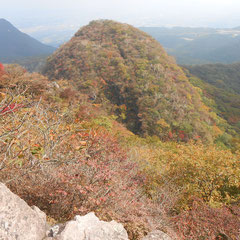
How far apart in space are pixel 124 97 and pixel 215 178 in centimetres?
2725

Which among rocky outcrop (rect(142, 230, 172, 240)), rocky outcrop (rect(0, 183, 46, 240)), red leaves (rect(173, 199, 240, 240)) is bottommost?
red leaves (rect(173, 199, 240, 240))

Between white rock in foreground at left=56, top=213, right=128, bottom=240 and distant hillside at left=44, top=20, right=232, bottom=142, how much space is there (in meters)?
24.6

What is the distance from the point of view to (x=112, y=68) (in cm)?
3884

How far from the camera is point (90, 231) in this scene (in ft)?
12.3

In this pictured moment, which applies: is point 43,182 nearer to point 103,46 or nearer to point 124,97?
point 124,97

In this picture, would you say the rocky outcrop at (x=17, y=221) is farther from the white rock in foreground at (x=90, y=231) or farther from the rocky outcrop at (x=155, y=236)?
the rocky outcrop at (x=155, y=236)

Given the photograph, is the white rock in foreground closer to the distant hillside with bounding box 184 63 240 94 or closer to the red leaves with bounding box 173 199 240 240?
the red leaves with bounding box 173 199 240 240

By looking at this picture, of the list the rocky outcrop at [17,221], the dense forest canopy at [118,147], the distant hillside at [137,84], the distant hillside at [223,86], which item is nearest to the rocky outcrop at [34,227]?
the rocky outcrop at [17,221]

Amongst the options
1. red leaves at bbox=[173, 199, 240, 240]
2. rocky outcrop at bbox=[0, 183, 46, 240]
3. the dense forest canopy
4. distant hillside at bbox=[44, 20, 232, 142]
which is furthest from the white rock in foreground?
distant hillside at bbox=[44, 20, 232, 142]

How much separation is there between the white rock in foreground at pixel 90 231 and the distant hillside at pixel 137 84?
24.6 meters

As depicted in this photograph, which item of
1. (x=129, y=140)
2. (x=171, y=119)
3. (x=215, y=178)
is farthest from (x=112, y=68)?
(x=215, y=178)

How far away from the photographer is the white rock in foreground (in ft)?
11.5

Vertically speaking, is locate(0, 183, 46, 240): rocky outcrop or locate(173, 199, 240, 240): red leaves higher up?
locate(0, 183, 46, 240): rocky outcrop

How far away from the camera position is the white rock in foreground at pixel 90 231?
3.52 m
